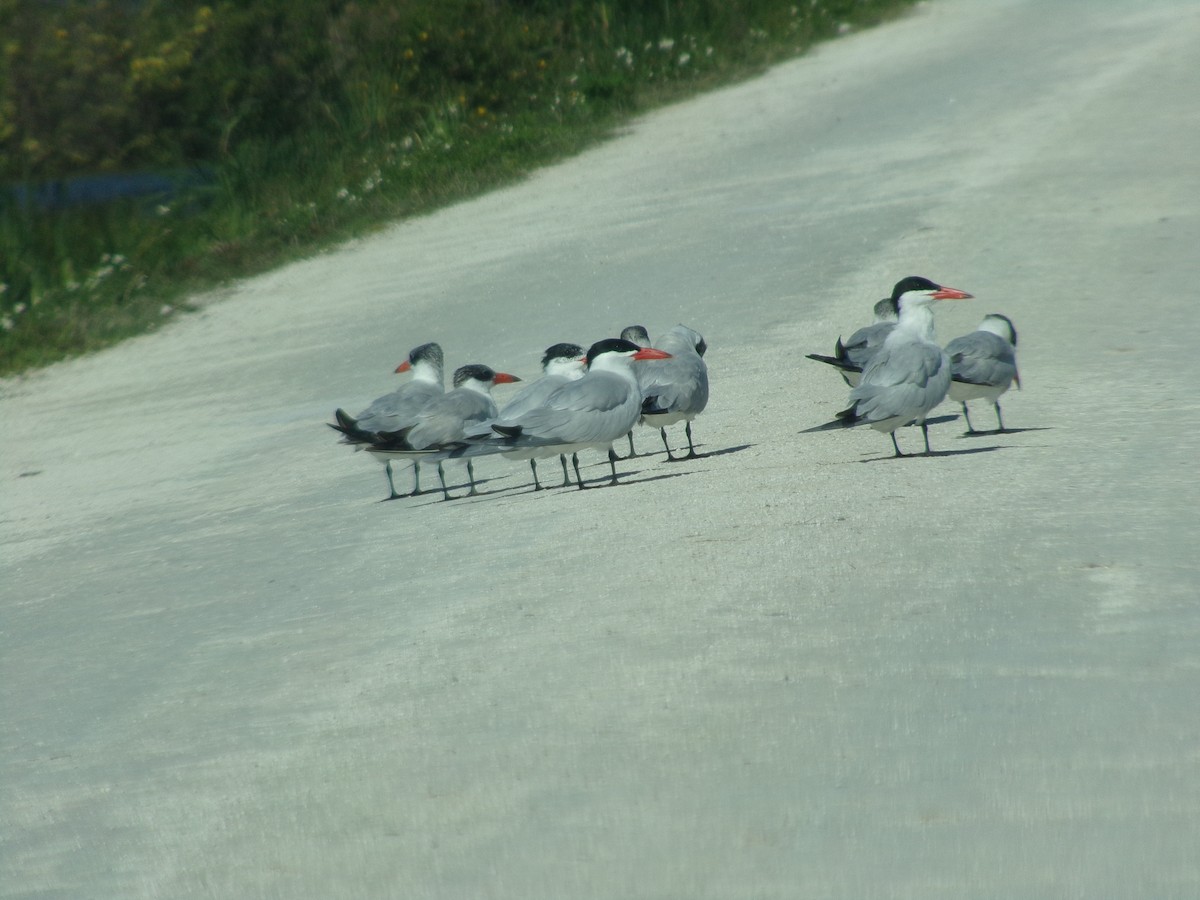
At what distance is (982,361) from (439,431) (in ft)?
7.45

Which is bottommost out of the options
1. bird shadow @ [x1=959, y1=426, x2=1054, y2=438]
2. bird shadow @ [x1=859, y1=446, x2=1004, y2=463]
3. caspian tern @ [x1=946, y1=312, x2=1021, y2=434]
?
bird shadow @ [x1=959, y1=426, x2=1054, y2=438]

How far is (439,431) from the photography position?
718 cm

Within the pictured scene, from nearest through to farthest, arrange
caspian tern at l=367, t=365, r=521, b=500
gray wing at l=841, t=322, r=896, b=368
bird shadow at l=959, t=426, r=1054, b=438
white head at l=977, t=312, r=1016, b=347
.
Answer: caspian tern at l=367, t=365, r=521, b=500
bird shadow at l=959, t=426, r=1054, b=438
white head at l=977, t=312, r=1016, b=347
gray wing at l=841, t=322, r=896, b=368

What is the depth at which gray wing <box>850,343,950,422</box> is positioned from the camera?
270 inches

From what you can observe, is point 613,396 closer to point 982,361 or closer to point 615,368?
point 615,368

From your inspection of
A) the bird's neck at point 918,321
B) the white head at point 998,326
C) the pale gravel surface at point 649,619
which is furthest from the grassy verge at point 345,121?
the white head at point 998,326

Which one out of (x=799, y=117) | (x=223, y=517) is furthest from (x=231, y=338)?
(x=799, y=117)

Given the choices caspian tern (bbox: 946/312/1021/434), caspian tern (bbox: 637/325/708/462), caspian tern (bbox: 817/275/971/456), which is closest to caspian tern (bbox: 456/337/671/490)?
caspian tern (bbox: 637/325/708/462)

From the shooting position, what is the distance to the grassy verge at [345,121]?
1402 centimetres

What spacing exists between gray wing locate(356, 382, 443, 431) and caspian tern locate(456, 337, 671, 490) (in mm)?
359

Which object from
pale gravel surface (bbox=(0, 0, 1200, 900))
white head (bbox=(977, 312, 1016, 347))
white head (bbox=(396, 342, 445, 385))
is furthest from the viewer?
white head (bbox=(396, 342, 445, 385))

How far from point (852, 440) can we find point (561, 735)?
357 centimetres

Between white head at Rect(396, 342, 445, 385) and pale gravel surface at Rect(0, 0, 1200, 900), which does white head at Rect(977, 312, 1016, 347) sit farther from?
white head at Rect(396, 342, 445, 385)

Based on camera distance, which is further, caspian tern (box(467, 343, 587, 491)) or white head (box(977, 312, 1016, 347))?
white head (box(977, 312, 1016, 347))
